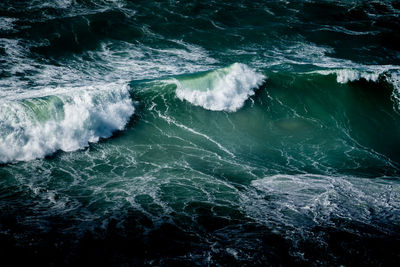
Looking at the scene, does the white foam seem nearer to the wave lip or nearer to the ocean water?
the ocean water

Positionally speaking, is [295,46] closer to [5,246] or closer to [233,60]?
[233,60]

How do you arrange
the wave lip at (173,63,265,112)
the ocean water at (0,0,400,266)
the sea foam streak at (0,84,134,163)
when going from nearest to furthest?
the ocean water at (0,0,400,266)
the sea foam streak at (0,84,134,163)
the wave lip at (173,63,265,112)

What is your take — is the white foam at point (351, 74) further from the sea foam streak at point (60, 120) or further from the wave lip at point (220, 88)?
the sea foam streak at point (60, 120)

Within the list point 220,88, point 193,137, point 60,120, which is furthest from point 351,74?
point 60,120

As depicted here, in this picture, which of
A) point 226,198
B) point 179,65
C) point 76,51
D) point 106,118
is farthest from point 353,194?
point 76,51

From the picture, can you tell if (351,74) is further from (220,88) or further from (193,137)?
(193,137)

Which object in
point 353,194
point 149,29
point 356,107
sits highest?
point 149,29

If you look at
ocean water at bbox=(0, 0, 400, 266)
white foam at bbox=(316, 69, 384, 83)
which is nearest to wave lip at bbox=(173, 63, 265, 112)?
ocean water at bbox=(0, 0, 400, 266)
